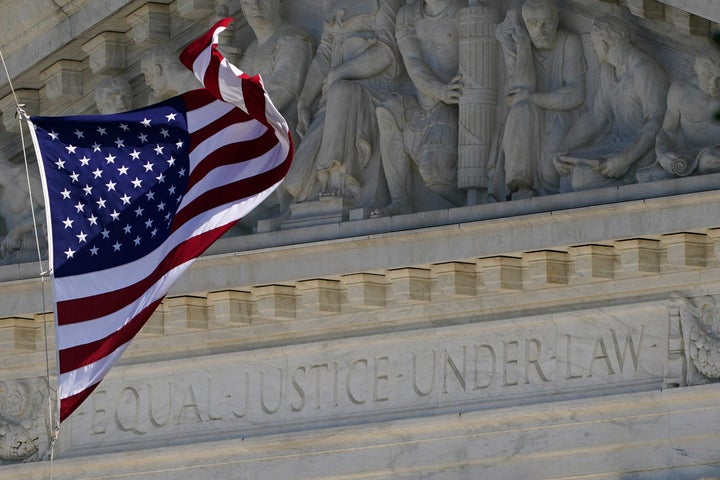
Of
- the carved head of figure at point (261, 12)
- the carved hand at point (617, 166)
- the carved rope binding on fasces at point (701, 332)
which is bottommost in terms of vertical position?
the carved rope binding on fasces at point (701, 332)

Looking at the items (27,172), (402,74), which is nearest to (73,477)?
(27,172)

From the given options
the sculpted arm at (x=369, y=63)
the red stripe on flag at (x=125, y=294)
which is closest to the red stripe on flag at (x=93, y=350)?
the red stripe on flag at (x=125, y=294)

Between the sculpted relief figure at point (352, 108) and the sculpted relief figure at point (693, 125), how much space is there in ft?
8.46

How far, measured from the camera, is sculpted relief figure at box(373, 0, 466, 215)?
83.2ft

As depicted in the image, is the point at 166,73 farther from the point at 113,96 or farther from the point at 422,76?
the point at 422,76

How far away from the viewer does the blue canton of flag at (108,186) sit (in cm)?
2184

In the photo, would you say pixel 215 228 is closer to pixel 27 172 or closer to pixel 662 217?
pixel 662 217

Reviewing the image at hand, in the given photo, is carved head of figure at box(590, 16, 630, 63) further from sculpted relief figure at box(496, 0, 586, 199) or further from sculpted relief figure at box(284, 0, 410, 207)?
sculpted relief figure at box(284, 0, 410, 207)

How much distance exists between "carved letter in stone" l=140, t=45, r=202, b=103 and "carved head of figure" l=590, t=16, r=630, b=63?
362 centimetres

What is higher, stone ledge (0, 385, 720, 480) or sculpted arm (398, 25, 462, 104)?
sculpted arm (398, 25, 462, 104)

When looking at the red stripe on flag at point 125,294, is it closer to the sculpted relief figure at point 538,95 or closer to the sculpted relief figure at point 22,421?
the sculpted relief figure at point 538,95

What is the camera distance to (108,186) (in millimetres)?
22141

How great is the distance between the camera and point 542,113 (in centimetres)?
2492

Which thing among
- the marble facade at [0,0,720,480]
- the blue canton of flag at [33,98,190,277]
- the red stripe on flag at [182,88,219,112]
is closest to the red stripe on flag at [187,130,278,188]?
the blue canton of flag at [33,98,190,277]
